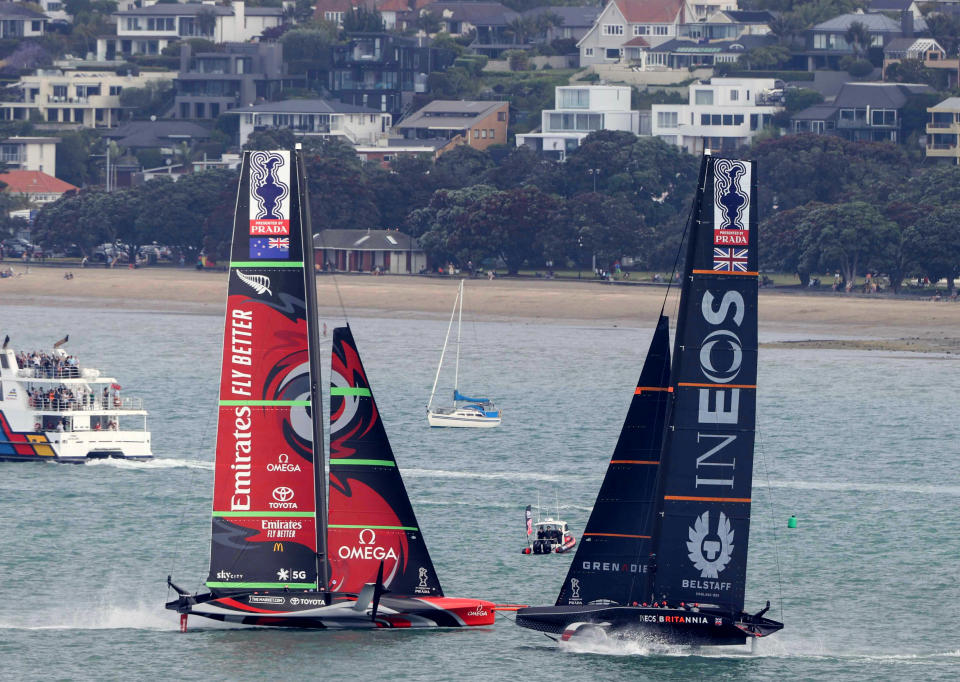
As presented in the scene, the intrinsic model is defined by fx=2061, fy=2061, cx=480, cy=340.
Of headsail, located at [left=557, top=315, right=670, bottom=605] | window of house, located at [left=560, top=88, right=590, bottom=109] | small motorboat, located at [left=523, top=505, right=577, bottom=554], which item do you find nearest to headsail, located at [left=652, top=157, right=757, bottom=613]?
headsail, located at [left=557, top=315, right=670, bottom=605]

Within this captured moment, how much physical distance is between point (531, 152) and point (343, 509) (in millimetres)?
131797

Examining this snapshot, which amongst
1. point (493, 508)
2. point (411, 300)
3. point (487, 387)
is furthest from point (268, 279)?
point (411, 300)

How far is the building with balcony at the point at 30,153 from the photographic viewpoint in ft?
646

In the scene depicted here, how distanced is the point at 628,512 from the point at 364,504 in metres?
4.87

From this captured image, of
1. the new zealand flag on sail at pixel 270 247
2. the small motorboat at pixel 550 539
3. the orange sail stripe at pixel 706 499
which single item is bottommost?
the small motorboat at pixel 550 539

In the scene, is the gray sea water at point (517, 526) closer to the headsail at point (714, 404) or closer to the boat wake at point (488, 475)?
the boat wake at point (488, 475)

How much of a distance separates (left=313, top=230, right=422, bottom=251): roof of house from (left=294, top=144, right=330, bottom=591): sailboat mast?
111970mm

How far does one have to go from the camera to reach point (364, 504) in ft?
125

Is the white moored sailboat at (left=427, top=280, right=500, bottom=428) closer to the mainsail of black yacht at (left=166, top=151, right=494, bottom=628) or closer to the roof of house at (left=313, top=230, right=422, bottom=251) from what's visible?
the mainsail of black yacht at (left=166, top=151, right=494, bottom=628)

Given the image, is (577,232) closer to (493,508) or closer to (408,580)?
(493,508)

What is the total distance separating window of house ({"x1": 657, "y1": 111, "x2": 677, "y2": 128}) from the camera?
188000 millimetres

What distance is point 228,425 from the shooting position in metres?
37.5

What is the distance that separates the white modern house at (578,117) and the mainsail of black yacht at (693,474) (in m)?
151

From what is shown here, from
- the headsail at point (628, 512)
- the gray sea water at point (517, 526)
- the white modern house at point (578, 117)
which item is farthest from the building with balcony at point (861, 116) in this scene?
the headsail at point (628, 512)
